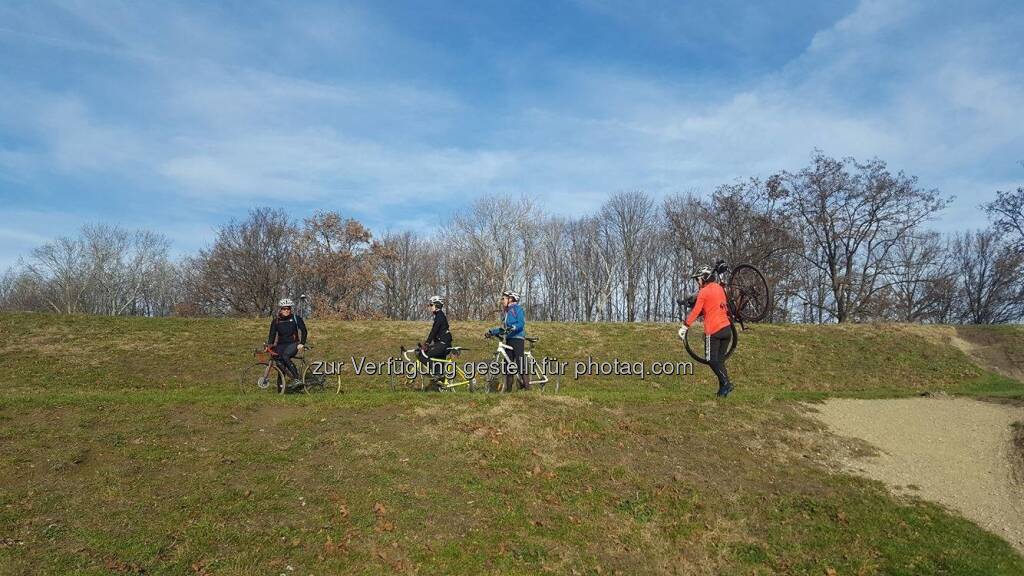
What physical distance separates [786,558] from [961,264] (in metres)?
75.6

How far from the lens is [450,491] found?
8.02 meters

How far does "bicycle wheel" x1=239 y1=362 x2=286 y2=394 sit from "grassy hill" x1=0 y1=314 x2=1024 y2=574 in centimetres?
187

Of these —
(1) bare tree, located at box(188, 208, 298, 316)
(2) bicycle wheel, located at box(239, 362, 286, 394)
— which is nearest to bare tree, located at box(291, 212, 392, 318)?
(1) bare tree, located at box(188, 208, 298, 316)

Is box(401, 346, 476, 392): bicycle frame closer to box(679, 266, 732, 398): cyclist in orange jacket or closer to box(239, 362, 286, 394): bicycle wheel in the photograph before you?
box(239, 362, 286, 394): bicycle wheel

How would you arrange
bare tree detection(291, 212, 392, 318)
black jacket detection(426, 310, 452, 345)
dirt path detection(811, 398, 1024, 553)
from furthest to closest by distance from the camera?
bare tree detection(291, 212, 392, 318), black jacket detection(426, 310, 452, 345), dirt path detection(811, 398, 1024, 553)

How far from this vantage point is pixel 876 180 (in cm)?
4238

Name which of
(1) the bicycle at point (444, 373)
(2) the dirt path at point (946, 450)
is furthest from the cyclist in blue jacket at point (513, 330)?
(2) the dirt path at point (946, 450)

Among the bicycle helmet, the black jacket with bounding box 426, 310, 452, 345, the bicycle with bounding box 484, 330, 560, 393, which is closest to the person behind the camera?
the bicycle helmet

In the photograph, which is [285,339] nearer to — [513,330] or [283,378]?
[283,378]

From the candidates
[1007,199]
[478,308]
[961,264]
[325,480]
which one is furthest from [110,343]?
[961,264]

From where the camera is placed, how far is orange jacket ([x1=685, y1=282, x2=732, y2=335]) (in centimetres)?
1123

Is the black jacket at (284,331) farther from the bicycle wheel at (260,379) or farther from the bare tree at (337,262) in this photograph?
the bare tree at (337,262)

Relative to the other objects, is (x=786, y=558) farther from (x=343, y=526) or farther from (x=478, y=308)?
(x=478, y=308)

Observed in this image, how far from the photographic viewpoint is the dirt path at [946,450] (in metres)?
8.40
